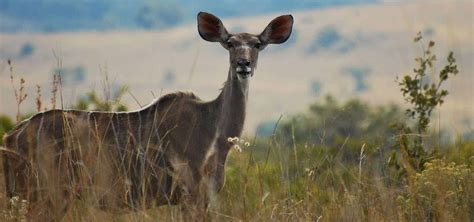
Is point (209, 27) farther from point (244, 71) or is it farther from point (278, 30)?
point (244, 71)

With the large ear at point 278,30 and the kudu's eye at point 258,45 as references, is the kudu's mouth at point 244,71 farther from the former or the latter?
the large ear at point 278,30

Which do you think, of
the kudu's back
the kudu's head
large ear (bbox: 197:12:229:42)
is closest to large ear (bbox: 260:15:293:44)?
the kudu's head

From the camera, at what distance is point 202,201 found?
28.4 ft

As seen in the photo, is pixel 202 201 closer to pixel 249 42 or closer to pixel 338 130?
pixel 249 42

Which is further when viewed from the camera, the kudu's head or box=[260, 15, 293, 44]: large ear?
box=[260, 15, 293, 44]: large ear

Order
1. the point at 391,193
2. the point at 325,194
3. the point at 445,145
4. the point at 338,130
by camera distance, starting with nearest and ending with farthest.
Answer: the point at 391,193
the point at 325,194
the point at 445,145
the point at 338,130

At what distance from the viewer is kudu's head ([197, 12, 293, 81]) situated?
8977 mm

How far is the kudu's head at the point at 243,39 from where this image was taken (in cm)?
898

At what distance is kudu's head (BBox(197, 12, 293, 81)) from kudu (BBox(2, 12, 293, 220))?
0.04 ft

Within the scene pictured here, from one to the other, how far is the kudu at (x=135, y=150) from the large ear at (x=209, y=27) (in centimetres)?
4

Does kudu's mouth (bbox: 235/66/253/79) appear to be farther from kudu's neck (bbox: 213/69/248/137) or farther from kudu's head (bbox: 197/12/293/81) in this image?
kudu's neck (bbox: 213/69/248/137)

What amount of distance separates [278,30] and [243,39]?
0.63 m

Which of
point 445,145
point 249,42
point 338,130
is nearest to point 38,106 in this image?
point 249,42

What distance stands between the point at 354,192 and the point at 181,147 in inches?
52.8
